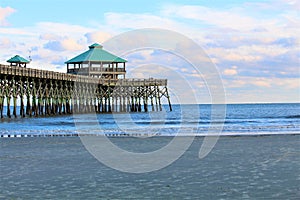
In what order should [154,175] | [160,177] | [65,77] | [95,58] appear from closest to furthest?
[160,177] < [154,175] < [65,77] < [95,58]

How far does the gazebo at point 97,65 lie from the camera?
76.1 m

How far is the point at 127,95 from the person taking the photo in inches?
2859

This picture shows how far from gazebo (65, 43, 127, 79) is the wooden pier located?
421 cm

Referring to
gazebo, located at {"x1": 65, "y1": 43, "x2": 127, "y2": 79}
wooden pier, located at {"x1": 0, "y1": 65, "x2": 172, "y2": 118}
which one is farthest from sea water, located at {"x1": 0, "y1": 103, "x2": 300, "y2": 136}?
gazebo, located at {"x1": 65, "y1": 43, "x2": 127, "y2": 79}

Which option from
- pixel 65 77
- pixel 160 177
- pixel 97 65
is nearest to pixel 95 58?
pixel 97 65

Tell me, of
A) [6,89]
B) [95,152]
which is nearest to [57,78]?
[6,89]

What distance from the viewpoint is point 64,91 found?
61125mm

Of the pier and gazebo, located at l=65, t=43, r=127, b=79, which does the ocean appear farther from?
gazebo, located at l=65, t=43, r=127, b=79

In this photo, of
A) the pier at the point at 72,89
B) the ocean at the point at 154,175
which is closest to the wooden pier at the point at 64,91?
the pier at the point at 72,89

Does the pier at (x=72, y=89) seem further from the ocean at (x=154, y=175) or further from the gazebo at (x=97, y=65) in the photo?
the ocean at (x=154, y=175)

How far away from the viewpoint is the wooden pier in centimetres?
4669

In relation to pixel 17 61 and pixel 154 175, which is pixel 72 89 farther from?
pixel 154 175

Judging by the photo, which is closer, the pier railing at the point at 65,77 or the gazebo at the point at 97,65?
the pier railing at the point at 65,77

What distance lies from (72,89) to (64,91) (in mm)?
2159
